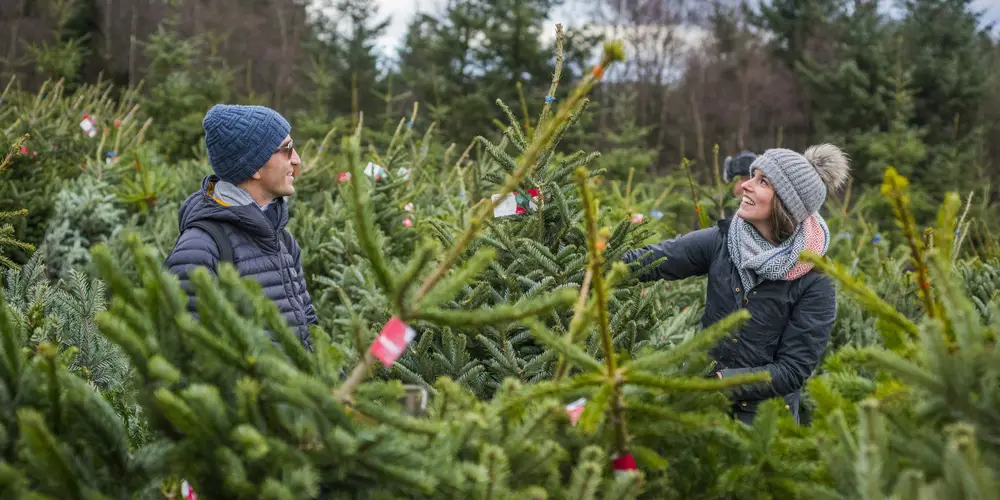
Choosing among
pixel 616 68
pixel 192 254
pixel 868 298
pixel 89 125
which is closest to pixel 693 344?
pixel 868 298

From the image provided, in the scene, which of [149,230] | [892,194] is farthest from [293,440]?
[149,230]

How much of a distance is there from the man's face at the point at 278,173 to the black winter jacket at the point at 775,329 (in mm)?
1463

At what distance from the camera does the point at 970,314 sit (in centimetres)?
129

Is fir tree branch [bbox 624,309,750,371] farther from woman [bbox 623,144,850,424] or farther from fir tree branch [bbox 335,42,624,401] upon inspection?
woman [bbox 623,144,850,424]

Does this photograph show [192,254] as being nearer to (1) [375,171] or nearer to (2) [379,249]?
(2) [379,249]

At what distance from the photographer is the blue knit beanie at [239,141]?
2607 mm

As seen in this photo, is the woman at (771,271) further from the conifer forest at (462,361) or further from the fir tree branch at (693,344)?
the fir tree branch at (693,344)

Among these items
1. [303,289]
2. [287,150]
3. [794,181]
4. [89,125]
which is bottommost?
[303,289]

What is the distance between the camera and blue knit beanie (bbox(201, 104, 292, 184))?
2607 mm

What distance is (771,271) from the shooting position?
2.71 m

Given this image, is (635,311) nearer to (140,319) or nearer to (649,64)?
(140,319)

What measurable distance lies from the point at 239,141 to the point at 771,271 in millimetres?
2063

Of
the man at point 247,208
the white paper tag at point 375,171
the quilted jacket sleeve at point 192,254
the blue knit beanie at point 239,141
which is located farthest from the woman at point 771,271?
the white paper tag at point 375,171

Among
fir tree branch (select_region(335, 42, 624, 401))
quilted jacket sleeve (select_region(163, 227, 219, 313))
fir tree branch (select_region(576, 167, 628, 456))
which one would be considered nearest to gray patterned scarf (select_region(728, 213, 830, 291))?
fir tree branch (select_region(576, 167, 628, 456))
